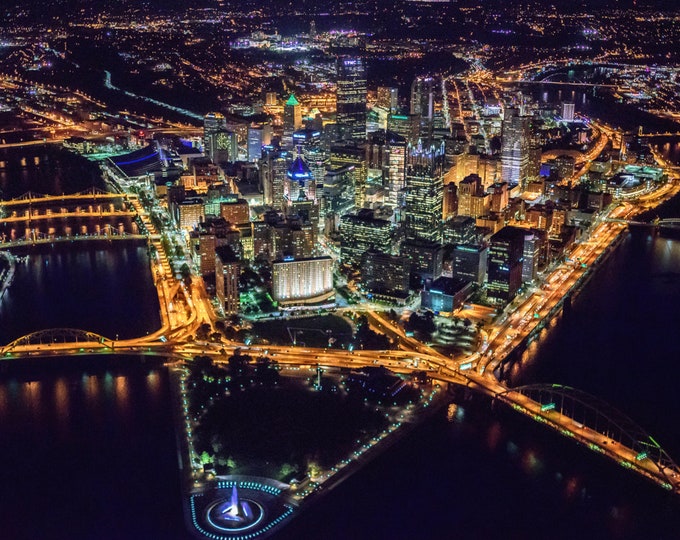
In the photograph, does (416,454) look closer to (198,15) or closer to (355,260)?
(355,260)

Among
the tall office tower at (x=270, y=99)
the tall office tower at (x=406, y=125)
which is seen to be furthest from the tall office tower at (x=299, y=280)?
the tall office tower at (x=270, y=99)

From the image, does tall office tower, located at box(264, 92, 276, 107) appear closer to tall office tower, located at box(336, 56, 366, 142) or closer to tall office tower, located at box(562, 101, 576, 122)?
tall office tower, located at box(336, 56, 366, 142)

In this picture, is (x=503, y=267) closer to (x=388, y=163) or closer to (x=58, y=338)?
(x=388, y=163)

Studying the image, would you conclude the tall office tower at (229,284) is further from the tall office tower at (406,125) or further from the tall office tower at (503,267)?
the tall office tower at (406,125)

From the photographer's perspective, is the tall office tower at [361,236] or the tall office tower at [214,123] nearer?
the tall office tower at [361,236]

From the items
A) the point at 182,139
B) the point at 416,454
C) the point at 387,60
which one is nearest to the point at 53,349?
the point at 416,454

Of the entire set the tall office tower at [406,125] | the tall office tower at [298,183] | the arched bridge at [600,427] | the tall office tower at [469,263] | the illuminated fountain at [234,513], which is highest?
the tall office tower at [406,125]

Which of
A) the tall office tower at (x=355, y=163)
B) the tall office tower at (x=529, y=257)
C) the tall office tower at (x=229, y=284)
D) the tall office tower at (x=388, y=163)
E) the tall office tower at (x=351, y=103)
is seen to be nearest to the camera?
the tall office tower at (x=229, y=284)
